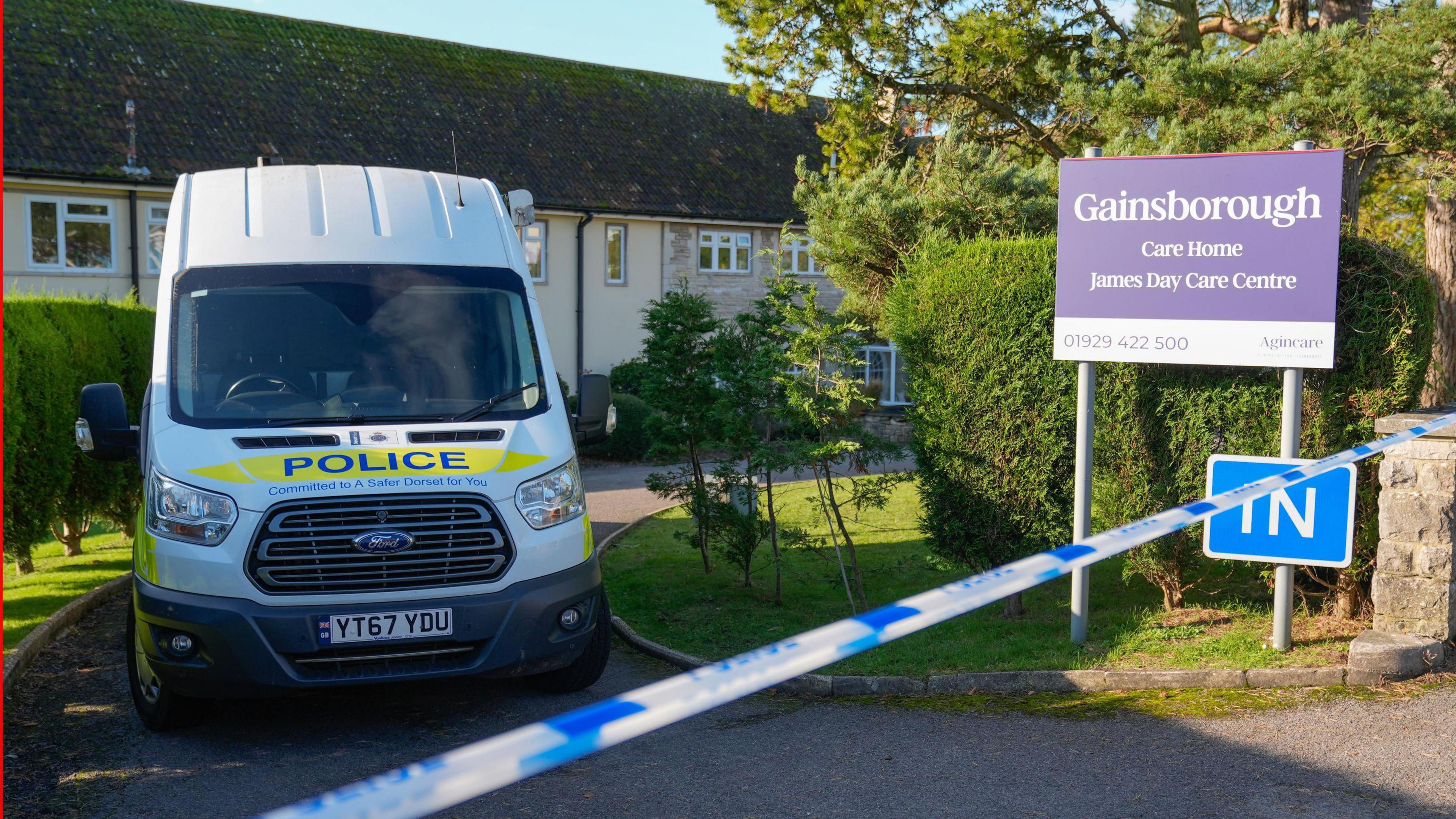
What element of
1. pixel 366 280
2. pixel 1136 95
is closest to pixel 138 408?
pixel 366 280

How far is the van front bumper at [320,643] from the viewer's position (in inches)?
212

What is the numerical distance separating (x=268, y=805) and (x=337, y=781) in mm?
356

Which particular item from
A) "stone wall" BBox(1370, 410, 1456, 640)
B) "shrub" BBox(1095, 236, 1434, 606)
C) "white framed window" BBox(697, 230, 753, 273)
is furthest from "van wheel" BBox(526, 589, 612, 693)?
"white framed window" BBox(697, 230, 753, 273)

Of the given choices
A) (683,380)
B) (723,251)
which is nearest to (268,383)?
(683,380)

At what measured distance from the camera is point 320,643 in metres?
5.42

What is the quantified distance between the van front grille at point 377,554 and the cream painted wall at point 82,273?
722 inches

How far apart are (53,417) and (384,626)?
595cm

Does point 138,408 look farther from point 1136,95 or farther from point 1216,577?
point 1136,95

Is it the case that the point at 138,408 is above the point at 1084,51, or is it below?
below

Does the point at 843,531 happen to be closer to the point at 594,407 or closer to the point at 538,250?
the point at 594,407

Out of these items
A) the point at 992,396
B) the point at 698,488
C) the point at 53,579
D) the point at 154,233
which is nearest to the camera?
the point at 992,396

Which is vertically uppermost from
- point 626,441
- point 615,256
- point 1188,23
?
point 1188,23

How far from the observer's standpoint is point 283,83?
26281 mm

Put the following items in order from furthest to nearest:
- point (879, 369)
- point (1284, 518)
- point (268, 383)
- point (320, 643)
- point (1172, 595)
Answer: point (879, 369)
point (1172, 595)
point (1284, 518)
point (268, 383)
point (320, 643)
